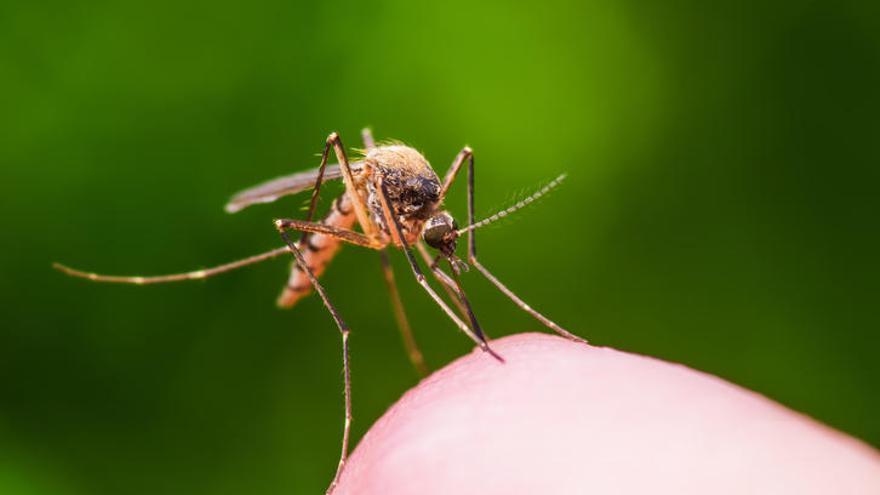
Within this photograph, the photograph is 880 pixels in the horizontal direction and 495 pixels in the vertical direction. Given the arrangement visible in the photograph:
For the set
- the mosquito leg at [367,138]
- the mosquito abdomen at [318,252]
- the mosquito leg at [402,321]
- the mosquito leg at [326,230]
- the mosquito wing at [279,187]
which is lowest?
the mosquito leg at [402,321]

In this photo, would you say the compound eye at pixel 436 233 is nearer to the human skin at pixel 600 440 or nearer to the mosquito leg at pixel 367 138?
the mosquito leg at pixel 367 138

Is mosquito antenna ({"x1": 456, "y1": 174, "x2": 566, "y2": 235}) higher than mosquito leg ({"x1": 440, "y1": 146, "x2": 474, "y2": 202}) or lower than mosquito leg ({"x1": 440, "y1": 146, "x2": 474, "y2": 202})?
lower

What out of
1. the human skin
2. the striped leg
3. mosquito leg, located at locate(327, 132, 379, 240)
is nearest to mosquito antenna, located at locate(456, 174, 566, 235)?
mosquito leg, located at locate(327, 132, 379, 240)

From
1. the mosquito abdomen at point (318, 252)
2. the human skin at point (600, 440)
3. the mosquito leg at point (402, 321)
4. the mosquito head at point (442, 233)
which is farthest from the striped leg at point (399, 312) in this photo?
the human skin at point (600, 440)

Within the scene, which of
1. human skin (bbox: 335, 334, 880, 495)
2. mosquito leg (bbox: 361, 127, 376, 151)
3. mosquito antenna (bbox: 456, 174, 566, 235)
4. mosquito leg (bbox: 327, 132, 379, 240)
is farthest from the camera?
mosquito leg (bbox: 361, 127, 376, 151)

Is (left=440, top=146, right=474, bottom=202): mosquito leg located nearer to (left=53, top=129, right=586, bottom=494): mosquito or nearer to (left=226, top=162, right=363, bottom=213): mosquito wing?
(left=53, top=129, right=586, bottom=494): mosquito

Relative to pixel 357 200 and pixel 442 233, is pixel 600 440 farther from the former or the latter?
pixel 357 200

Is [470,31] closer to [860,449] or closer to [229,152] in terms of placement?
[229,152]
